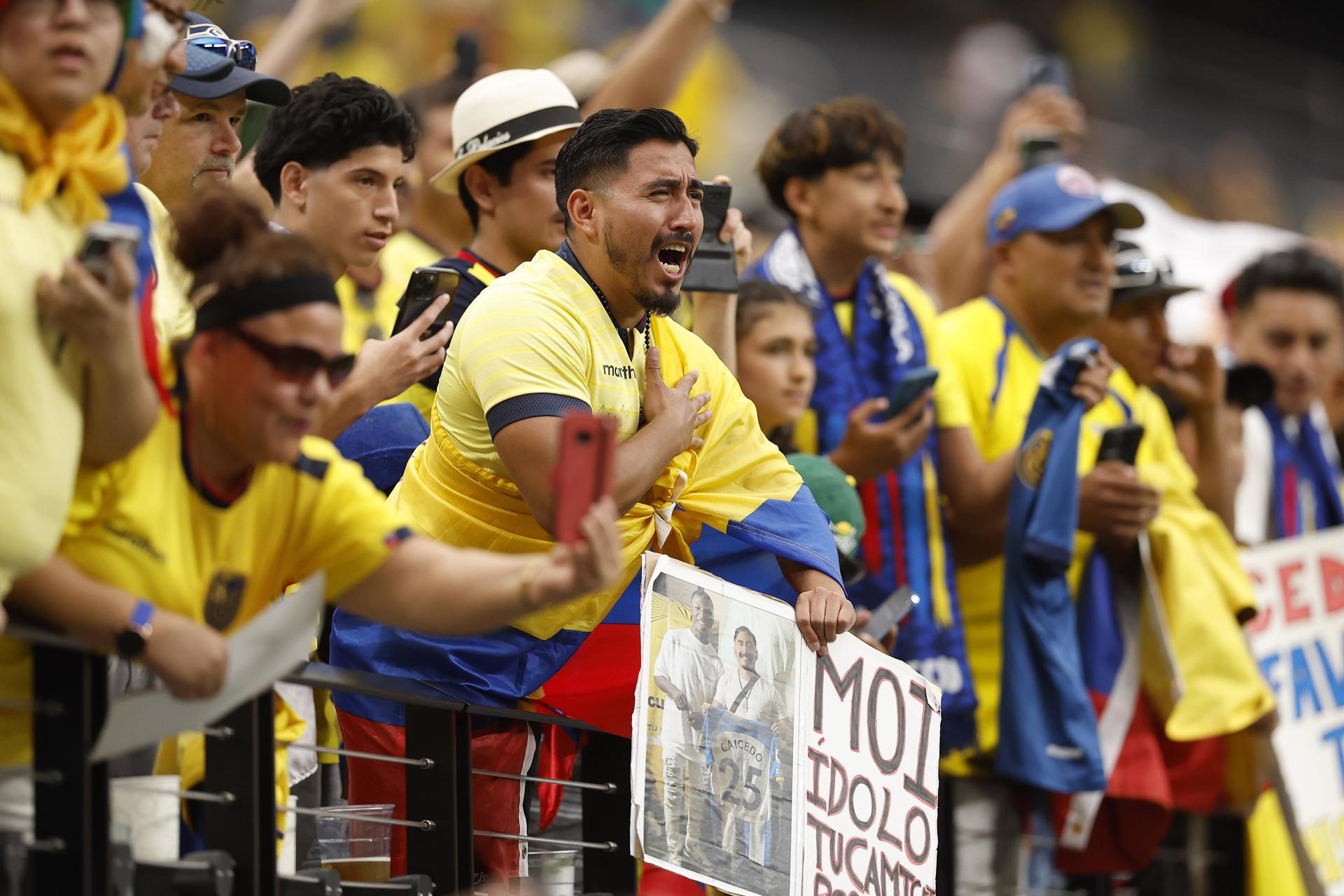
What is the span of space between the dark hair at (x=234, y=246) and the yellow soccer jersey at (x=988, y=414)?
2967 millimetres

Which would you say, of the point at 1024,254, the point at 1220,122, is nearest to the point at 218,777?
the point at 1024,254

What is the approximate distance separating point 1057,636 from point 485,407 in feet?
7.89

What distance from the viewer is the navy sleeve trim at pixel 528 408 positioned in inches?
145

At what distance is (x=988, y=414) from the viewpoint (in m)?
5.95

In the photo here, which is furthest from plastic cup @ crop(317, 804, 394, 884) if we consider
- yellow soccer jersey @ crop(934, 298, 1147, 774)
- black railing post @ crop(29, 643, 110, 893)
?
yellow soccer jersey @ crop(934, 298, 1147, 774)

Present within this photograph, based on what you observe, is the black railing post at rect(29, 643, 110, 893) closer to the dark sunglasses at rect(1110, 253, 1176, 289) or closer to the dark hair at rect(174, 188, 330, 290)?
the dark hair at rect(174, 188, 330, 290)

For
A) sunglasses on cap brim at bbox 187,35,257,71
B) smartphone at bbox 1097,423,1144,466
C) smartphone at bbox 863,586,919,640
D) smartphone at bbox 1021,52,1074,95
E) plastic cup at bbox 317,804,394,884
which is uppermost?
smartphone at bbox 1021,52,1074,95

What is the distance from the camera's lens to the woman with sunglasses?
9.30 feet

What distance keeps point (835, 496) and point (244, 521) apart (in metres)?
2.16

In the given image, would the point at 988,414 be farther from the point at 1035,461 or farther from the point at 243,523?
the point at 243,523

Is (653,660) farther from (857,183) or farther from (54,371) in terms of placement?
(857,183)

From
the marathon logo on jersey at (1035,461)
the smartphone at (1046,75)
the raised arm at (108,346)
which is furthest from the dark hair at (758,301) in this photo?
the raised arm at (108,346)

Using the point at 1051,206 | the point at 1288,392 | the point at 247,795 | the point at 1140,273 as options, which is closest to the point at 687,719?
the point at 247,795

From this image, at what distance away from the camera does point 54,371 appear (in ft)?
9.14
